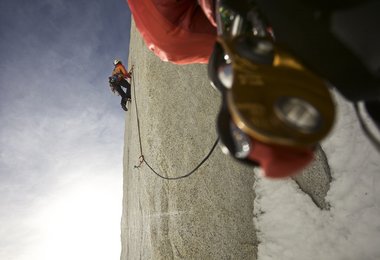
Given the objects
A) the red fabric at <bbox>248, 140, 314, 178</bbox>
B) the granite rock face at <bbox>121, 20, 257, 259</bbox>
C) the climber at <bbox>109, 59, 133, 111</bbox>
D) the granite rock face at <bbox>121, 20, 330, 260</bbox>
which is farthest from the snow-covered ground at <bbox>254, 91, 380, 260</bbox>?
the climber at <bbox>109, 59, 133, 111</bbox>

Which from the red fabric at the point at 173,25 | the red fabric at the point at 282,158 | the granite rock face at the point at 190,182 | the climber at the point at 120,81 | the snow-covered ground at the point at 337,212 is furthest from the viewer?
the climber at the point at 120,81

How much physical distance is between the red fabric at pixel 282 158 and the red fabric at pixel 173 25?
1350mm

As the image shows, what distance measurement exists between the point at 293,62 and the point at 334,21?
186 mm

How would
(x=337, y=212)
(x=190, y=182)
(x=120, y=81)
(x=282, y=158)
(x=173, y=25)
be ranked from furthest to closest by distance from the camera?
(x=120, y=81), (x=190, y=182), (x=337, y=212), (x=173, y=25), (x=282, y=158)

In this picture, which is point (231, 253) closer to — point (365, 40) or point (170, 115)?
point (170, 115)

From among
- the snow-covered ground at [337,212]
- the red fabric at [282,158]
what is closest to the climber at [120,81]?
the snow-covered ground at [337,212]

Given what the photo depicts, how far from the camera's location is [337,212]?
320 centimetres

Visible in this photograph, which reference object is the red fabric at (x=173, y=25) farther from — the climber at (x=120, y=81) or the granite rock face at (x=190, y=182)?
the climber at (x=120, y=81)

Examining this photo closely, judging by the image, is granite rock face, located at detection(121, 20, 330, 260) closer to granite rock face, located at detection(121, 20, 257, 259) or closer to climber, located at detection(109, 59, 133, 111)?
granite rock face, located at detection(121, 20, 257, 259)

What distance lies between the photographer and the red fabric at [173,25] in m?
1.93

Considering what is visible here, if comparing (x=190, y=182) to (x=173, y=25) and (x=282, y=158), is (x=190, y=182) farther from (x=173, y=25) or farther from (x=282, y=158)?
(x=282, y=158)

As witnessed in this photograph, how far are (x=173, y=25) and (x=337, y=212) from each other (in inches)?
108

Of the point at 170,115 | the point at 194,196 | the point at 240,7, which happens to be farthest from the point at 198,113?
the point at 240,7

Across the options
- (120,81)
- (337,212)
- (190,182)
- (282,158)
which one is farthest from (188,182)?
(120,81)
